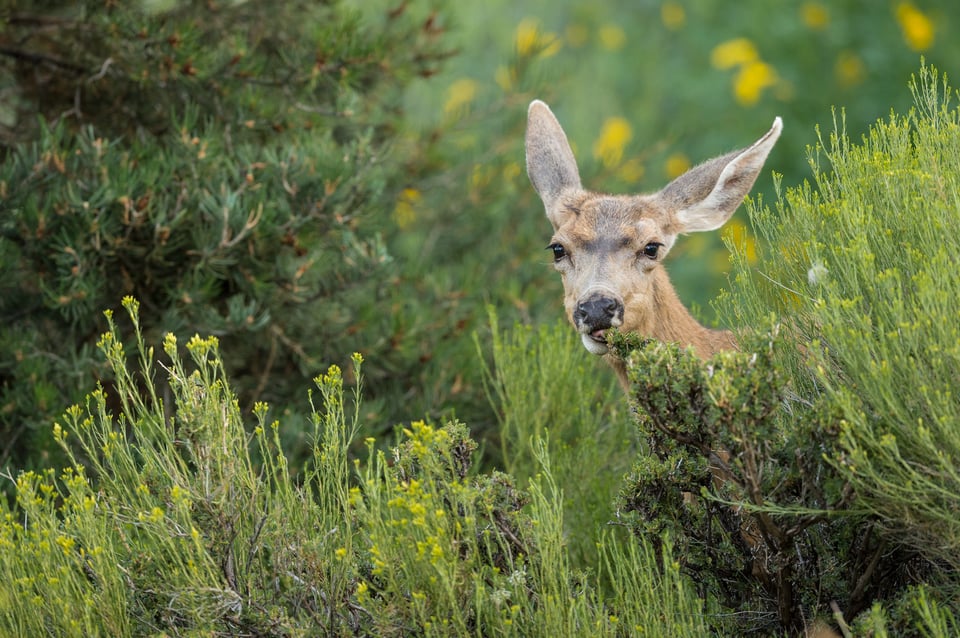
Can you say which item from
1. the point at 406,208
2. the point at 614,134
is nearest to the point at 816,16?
the point at 614,134

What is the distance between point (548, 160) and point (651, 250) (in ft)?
3.23

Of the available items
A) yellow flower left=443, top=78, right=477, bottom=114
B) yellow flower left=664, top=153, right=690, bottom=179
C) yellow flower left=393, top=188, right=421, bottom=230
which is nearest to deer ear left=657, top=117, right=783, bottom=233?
yellow flower left=393, top=188, right=421, bottom=230

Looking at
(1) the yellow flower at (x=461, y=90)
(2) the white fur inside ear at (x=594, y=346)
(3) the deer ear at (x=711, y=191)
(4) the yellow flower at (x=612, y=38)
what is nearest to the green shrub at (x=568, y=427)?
(2) the white fur inside ear at (x=594, y=346)

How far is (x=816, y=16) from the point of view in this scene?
9922 mm

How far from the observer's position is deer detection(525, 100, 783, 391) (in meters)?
5.02

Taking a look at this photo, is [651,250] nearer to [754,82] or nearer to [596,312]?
[596,312]

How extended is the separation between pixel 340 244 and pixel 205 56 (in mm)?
1090

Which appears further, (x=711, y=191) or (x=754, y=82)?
(x=754, y=82)

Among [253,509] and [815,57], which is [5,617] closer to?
[253,509]

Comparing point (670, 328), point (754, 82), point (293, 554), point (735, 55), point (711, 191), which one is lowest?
point (293, 554)

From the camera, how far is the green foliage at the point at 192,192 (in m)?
5.36

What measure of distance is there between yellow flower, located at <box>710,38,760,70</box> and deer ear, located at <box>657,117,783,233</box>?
15.0 feet

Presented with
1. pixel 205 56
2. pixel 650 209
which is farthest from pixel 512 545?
pixel 205 56

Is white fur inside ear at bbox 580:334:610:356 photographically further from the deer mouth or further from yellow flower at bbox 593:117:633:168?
yellow flower at bbox 593:117:633:168
